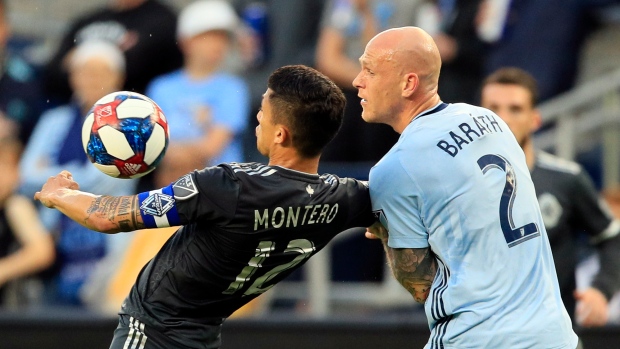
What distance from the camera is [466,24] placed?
29.4 feet

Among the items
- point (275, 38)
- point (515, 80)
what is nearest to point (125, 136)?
point (515, 80)

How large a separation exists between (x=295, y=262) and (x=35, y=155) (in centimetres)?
518

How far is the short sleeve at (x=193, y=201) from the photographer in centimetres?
438

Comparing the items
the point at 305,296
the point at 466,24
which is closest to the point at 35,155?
the point at 305,296

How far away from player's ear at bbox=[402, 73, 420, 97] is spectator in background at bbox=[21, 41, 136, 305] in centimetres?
457

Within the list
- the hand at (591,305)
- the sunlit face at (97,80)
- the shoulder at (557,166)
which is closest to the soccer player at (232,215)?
the shoulder at (557,166)

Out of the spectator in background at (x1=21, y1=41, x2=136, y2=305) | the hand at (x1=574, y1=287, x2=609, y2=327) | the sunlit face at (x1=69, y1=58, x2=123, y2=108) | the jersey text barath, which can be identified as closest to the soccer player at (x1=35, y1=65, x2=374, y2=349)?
the jersey text barath

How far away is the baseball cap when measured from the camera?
9.01 meters

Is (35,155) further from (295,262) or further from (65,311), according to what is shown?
(295,262)

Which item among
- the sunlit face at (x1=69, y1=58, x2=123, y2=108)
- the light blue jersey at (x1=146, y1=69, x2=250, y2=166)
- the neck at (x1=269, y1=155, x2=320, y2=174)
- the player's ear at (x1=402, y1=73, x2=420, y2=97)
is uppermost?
the sunlit face at (x1=69, y1=58, x2=123, y2=108)

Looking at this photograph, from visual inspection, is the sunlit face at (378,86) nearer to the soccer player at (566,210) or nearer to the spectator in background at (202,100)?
the soccer player at (566,210)

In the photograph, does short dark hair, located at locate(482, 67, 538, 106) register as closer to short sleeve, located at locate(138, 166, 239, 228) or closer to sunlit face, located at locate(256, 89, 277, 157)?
sunlit face, located at locate(256, 89, 277, 157)

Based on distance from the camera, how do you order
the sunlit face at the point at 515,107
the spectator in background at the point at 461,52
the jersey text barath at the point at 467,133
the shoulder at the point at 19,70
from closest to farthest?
the jersey text barath at the point at 467,133 → the sunlit face at the point at 515,107 → the spectator in background at the point at 461,52 → the shoulder at the point at 19,70

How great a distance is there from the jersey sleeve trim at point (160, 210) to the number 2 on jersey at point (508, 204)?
1367mm
